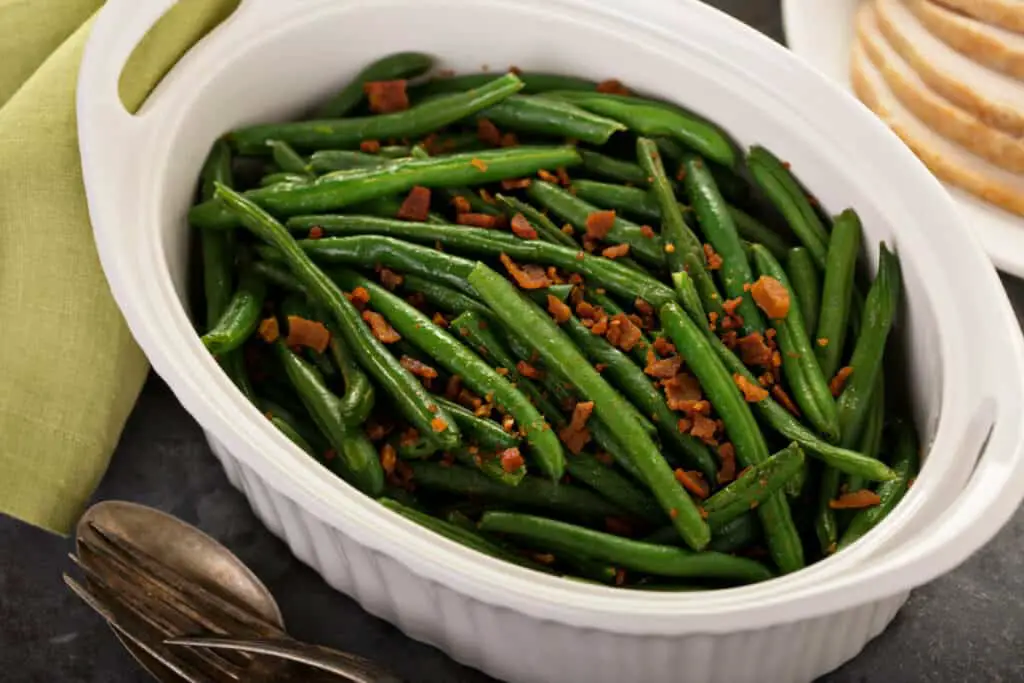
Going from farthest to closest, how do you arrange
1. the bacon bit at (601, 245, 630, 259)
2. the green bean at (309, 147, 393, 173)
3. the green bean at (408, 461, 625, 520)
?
the green bean at (309, 147, 393, 173) → the bacon bit at (601, 245, 630, 259) → the green bean at (408, 461, 625, 520)

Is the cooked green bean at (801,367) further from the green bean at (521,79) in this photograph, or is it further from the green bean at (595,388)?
the green bean at (521,79)

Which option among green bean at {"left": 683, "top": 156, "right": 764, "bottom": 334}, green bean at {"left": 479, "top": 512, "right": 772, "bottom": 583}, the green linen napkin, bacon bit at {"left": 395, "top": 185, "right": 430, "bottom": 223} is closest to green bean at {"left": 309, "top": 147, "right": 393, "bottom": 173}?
bacon bit at {"left": 395, "top": 185, "right": 430, "bottom": 223}

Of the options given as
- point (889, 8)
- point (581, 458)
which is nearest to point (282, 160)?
point (581, 458)

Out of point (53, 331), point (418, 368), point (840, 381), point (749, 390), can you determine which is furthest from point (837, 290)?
point (53, 331)

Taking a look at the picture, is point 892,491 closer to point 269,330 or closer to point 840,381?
point 840,381

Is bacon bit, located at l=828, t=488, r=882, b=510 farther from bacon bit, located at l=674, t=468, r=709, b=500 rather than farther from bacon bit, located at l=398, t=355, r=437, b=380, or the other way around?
bacon bit, located at l=398, t=355, r=437, b=380

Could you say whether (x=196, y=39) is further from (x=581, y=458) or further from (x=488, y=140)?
(x=581, y=458)
